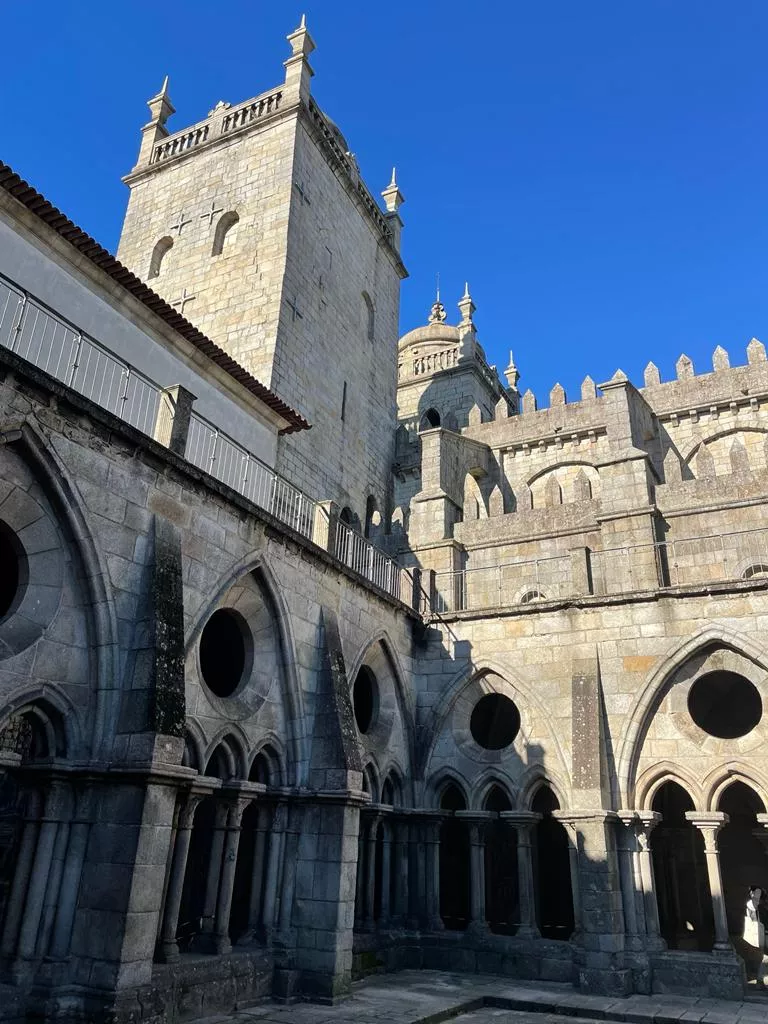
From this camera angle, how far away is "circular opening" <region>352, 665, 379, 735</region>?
12.8 metres

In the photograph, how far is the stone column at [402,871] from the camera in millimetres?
12391

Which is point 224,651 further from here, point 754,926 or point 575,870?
point 754,926

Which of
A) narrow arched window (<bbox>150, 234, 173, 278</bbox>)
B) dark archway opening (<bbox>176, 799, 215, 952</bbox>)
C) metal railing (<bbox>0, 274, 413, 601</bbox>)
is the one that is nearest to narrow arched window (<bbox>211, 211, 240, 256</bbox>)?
narrow arched window (<bbox>150, 234, 173, 278</bbox>)

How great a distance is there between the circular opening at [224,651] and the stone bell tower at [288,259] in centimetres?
636

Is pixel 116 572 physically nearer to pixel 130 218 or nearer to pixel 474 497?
pixel 474 497

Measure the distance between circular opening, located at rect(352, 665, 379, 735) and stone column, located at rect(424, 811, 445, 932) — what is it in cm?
192

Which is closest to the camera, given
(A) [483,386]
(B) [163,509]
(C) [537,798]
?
(B) [163,509]

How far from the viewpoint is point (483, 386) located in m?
27.6

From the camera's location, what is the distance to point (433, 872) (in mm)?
12688

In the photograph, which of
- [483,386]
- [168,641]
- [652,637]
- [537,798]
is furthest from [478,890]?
[483,386]

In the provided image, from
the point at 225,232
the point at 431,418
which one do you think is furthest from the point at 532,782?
the point at 431,418

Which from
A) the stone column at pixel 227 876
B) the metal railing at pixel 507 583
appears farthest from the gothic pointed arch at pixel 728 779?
the stone column at pixel 227 876

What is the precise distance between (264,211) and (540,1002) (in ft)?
56.9

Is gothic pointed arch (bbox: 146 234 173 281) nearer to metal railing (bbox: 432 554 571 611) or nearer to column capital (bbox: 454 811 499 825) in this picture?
metal railing (bbox: 432 554 571 611)
